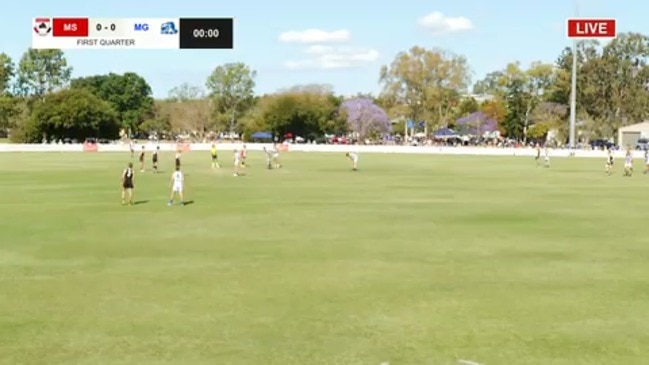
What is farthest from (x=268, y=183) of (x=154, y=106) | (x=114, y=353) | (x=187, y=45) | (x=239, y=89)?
(x=154, y=106)

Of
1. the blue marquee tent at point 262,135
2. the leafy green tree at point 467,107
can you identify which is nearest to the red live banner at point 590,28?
the blue marquee tent at point 262,135

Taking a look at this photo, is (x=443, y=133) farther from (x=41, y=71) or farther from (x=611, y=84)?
(x=41, y=71)

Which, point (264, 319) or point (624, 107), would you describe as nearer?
point (264, 319)

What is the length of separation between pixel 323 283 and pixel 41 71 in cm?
13658

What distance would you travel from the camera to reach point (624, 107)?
123m

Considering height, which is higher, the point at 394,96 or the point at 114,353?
the point at 394,96

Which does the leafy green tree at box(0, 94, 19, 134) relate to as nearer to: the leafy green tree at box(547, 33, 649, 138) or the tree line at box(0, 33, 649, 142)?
the tree line at box(0, 33, 649, 142)

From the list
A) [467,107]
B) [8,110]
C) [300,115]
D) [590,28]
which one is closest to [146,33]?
[590,28]

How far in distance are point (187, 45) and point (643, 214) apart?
43416 mm

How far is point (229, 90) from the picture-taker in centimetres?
15038

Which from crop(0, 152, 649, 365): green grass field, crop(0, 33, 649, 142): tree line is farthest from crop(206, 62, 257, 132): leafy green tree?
crop(0, 152, 649, 365): green grass field

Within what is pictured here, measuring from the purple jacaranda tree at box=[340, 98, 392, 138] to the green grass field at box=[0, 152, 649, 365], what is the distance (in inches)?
4157

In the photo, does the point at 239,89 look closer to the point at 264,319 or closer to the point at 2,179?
the point at 2,179

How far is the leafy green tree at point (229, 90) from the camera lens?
490 feet
